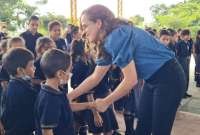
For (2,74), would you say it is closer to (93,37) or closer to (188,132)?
(93,37)

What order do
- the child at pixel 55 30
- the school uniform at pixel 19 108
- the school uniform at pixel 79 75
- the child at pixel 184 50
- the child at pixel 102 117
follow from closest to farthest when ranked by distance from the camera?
the school uniform at pixel 19 108 < the child at pixel 102 117 < the school uniform at pixel 79 75 < the child at pixel 55 30 < the child at pixel 184 50

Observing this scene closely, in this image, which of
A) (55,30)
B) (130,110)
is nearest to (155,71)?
(130,110)

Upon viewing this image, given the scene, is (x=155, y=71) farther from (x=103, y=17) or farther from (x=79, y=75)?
(x=79, y=75)

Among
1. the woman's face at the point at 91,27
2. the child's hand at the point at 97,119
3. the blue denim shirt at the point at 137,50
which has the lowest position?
the child's hand at the point at 97,119

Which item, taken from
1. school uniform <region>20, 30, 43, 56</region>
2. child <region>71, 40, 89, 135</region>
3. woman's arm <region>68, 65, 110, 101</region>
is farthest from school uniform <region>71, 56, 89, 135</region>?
school uniform <region>20, 30, 43, 56</region>

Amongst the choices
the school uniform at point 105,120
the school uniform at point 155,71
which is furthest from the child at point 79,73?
the school uniform at point 155,71

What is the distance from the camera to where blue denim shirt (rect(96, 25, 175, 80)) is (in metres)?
2.27

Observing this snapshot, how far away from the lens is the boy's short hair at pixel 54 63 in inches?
97.2

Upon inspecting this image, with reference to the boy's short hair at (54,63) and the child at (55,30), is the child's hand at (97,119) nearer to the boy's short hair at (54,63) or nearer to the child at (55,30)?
the boy's short hair at (54,63)

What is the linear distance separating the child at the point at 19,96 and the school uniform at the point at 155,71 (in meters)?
0.61

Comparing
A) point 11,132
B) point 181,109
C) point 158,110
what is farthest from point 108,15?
point 181,109

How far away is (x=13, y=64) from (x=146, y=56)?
1.04 meters

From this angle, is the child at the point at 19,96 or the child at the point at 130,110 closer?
the child at the point at 19,96

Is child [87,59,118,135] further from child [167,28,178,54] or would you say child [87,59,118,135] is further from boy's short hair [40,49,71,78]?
child [167,28,178,54]
